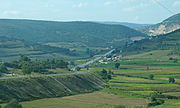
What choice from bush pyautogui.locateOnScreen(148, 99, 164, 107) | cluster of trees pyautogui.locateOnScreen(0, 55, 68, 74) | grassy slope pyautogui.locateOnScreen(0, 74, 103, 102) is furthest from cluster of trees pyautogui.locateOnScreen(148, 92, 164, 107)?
cluster of trees pyautogui.locateOnScreen(0, 55, 68, 74)

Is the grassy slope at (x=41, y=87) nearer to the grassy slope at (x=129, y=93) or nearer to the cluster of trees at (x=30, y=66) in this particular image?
the grassy slope at (x=129, y=93)

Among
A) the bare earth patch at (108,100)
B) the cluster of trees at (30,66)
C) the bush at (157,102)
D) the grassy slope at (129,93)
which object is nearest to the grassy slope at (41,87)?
the grassy slope at (129,93)

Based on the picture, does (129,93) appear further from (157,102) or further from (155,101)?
(157,102)

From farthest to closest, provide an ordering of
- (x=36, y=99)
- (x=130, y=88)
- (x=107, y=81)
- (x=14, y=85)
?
(x=107, y=81) → (x=130, y=88) → (x=14, y=85) → (x=36, y=99)

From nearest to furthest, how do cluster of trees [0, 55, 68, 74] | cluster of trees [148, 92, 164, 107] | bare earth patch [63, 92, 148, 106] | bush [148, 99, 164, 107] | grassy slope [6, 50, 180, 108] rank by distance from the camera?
grassy slope [6, 50, 180, 108] < bush [148, 99, 164, 107] < cluster of trees [148, 92, 164, 107] < bare earth patch [63, 92, 148, 106] < cluster of trees [0, 55, 68, 74]

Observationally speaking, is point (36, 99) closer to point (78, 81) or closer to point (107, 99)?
point (107, 99)

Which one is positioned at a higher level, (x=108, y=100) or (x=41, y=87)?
(x=41, y=87)

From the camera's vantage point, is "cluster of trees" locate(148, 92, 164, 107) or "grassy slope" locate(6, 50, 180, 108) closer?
"grassy slope" locate(6, 50, 180, 108)

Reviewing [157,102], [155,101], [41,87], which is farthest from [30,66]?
[157,102]

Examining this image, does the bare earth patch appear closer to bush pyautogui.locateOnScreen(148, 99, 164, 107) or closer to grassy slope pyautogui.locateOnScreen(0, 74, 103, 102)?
bush pyautogui.locateOnScreen(148, 99, 164, 107)

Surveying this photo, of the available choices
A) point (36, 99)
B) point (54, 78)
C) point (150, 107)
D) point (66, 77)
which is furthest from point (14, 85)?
point (150, 107)

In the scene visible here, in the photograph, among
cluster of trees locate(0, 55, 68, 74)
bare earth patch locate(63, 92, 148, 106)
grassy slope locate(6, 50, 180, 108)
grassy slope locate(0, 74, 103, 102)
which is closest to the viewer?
grassy slope locate(6, 50, 180, 108)
